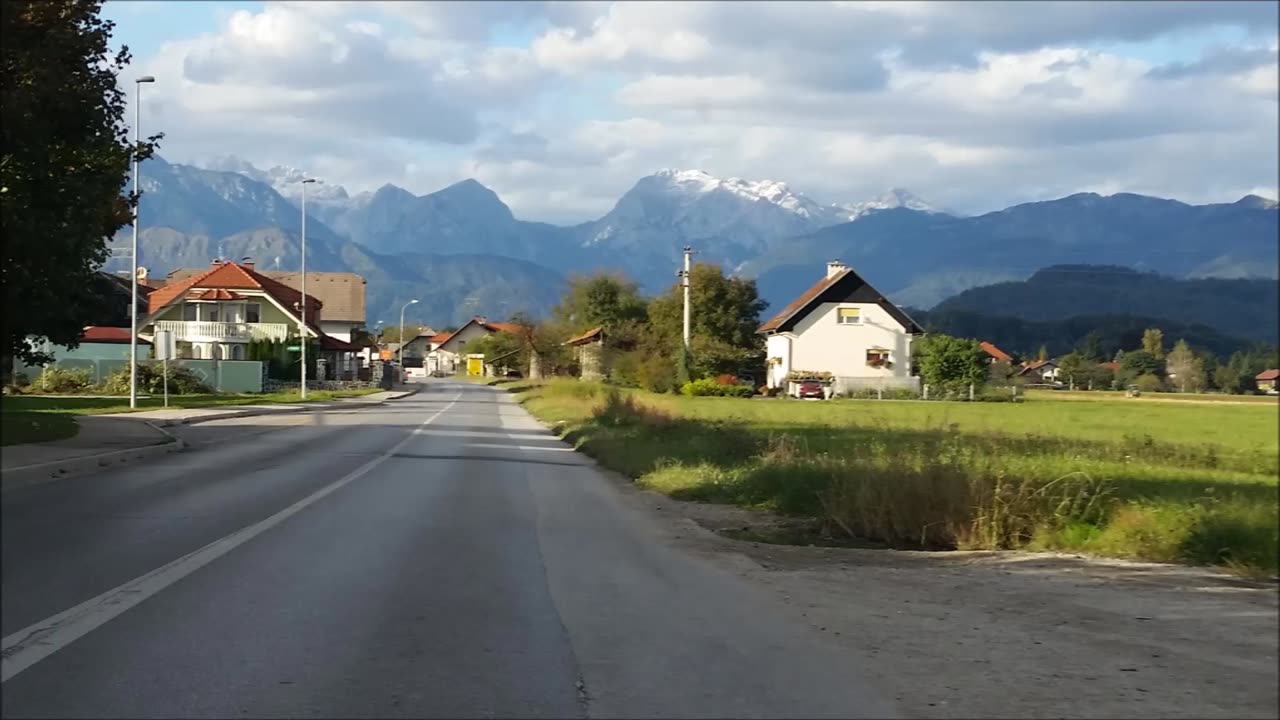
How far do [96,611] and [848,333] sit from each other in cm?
644

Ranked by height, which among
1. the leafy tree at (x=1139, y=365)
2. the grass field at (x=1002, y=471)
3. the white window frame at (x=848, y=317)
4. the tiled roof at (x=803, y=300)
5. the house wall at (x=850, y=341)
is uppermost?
the tiled roof at (x=803, y=300)

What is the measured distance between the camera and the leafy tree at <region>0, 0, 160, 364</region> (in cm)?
458

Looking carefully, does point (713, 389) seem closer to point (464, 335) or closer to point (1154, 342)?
point (1154, 342)

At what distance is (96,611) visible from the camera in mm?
7070

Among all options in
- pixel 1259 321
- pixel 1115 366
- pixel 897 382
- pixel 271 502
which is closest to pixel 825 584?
pixel 897 382

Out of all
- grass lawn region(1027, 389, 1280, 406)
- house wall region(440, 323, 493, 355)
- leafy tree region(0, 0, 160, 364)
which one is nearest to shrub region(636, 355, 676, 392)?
leafy tree region(0, 0, 160, 364)

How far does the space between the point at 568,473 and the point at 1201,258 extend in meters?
16.9

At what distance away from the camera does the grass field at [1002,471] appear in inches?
159

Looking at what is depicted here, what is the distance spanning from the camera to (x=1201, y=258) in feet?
14.3

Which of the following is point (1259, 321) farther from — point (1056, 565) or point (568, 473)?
point (568, 473)

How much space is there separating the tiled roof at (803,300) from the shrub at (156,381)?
3642 cm

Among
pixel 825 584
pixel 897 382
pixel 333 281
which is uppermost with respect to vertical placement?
pixel 333 281

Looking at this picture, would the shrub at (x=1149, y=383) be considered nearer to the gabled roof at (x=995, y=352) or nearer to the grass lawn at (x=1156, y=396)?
the grass lawn at (x=1156, y=396)

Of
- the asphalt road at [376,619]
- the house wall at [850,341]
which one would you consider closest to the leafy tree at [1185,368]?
the asphalt road at [376,619]
